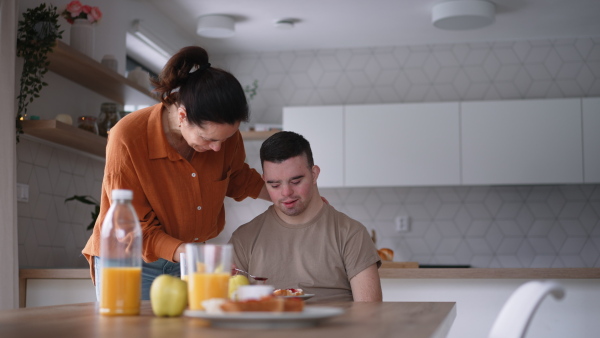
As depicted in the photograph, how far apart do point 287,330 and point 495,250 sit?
445 cm

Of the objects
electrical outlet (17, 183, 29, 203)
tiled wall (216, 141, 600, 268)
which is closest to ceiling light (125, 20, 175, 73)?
electrical outlet (17, 183, 29, 203)

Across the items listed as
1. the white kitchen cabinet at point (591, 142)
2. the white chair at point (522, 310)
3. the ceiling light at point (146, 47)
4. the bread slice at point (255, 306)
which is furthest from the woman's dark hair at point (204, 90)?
the white kitchen cabinet at point (591, 142)

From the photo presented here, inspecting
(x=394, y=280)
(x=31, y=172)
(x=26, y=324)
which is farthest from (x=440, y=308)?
(x=31, y=172)

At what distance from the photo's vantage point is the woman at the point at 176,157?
1903 millimetres

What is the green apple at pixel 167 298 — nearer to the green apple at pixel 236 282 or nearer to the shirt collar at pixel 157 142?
the green apple at pixel 236 282

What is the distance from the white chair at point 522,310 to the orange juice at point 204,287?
0.48 meters

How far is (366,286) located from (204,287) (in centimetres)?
92

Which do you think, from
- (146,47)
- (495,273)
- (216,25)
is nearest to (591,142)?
(495,273)

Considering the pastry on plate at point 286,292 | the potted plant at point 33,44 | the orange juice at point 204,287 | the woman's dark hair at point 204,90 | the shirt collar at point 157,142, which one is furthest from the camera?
the potted plant at point 33,44

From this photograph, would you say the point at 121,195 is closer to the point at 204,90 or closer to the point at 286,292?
the point at 286,292

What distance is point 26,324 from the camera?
1136 mm

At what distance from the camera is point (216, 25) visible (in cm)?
482

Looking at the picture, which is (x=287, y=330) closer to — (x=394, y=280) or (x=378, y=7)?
(x=394, y=280)

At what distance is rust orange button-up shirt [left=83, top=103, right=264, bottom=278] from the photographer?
197 cm
